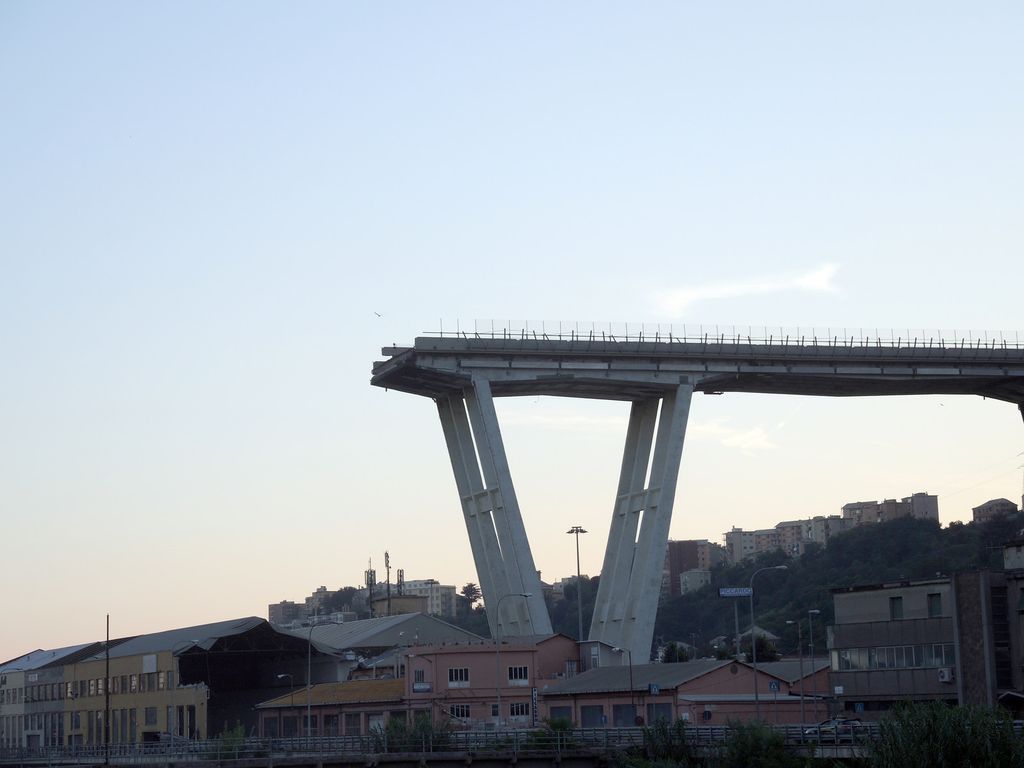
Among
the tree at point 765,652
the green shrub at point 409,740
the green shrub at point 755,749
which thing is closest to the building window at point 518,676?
the green shrub at point 409,740

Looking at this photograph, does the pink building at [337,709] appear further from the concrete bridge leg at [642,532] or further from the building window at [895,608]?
the building window at [895,608]

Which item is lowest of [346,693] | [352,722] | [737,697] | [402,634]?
[352,722]

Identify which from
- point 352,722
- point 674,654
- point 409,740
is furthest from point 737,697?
point 674,654

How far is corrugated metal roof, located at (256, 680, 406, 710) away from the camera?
9312cm

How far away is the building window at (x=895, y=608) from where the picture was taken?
227 feet

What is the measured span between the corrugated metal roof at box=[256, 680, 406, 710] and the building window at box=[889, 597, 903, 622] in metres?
33.9

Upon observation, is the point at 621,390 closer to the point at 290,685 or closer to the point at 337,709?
the point at 337,709

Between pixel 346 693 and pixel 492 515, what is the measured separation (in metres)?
15.7

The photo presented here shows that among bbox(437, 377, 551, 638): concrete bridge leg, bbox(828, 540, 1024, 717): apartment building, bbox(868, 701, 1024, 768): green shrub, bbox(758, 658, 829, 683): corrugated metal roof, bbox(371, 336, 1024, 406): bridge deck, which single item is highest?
bbox(371, 336, 1024, 406): bridge deck

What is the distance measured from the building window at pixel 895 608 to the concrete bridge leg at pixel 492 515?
30.1 m

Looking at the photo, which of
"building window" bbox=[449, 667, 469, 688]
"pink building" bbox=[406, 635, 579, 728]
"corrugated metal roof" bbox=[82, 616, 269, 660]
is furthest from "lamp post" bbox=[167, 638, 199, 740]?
"building window" bbox=[449, 667, 469, 688]

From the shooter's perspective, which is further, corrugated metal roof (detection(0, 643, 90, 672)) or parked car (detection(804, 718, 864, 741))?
corrugated metal roof (detection(0, 643, 90, 672))

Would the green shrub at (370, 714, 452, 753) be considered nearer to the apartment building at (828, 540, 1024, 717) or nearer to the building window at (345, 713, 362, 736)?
the apartment building at (828, 540, 1024, 717)

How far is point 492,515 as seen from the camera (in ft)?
323
